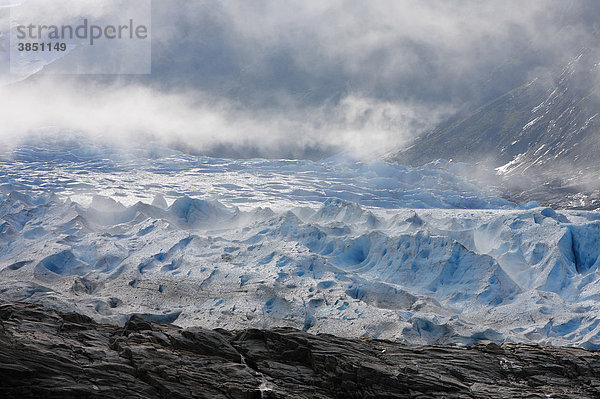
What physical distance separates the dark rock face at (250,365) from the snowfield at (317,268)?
→ 9.47m

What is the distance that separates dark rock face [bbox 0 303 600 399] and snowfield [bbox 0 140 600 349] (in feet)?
31.1

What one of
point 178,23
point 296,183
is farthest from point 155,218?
point 178,23

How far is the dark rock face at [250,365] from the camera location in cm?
1142

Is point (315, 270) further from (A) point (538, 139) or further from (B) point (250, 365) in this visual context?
(A) point (538, 139)

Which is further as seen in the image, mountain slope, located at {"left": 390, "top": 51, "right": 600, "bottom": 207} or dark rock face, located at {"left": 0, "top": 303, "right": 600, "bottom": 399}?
mountain slope, located at {"left": 390, "top": 51, "right": 600, "bottom": 207}

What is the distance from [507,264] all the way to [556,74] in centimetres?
10910

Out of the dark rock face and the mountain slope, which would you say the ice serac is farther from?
the mountain slope

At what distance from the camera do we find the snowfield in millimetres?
26781

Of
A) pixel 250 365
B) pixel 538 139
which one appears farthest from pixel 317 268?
pixel 538 139

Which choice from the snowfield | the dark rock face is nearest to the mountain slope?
the snowfield

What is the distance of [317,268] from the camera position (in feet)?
104

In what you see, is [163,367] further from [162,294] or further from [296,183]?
[296,183]

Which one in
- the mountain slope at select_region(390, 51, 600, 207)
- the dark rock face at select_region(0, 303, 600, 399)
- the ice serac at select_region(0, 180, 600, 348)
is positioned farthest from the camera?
the mountain slope at select_region(390, 51, 600, 207)

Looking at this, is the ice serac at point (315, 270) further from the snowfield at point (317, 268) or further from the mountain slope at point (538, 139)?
the mountain slope at point (538, 139)
